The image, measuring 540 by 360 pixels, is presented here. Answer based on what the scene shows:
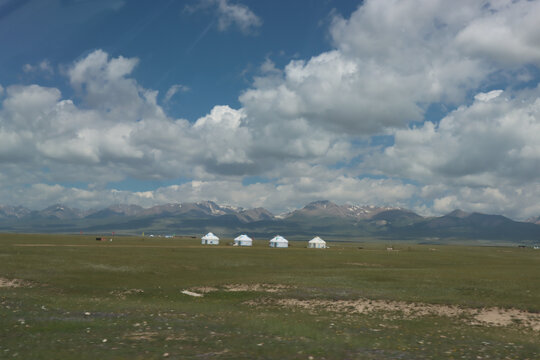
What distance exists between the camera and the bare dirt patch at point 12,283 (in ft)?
148

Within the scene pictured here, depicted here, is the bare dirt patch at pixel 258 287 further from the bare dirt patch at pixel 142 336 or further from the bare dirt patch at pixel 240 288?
the bare dirt patch at pixel 142 336

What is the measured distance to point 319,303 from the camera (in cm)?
3738

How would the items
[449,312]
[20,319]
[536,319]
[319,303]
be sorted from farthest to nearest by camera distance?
[319,303] < [449,312] < [536,319] < [20,319]

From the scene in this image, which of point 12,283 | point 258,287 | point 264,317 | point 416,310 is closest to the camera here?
point 264,317

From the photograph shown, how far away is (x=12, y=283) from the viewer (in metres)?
46.1

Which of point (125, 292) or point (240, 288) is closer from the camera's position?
point (125, 292)

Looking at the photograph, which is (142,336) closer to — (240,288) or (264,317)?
(264,317)

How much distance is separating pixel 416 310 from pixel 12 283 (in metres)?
46.0

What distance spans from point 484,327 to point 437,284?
74.6ft

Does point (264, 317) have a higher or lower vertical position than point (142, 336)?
lower

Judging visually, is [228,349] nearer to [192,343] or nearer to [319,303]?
[192,343]

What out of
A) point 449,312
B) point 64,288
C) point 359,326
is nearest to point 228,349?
point 359,326

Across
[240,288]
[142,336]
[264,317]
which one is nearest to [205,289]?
[240,288]

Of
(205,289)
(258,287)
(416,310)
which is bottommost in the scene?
(205,289)
